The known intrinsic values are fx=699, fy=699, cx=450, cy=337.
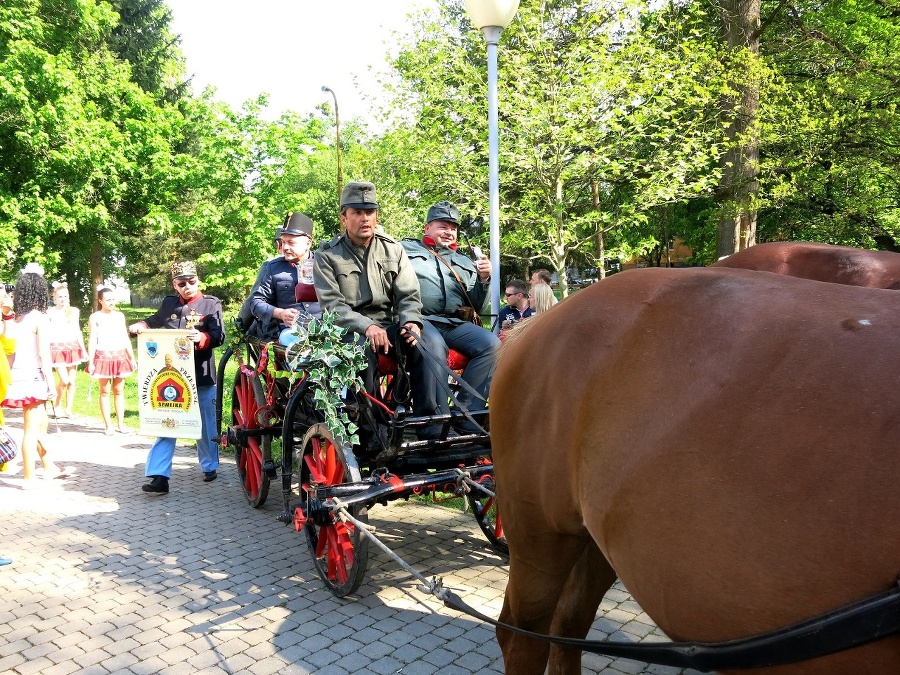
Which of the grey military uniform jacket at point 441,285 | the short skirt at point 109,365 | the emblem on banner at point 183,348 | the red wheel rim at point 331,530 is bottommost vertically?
the red wheel rim at point 331,530

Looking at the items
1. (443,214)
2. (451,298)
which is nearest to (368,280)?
(451,298)

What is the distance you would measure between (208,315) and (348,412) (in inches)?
116

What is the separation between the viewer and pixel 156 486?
640 cm

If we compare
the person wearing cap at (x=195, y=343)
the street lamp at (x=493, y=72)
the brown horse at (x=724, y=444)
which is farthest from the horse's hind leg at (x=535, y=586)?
the person wearing cap at (x=195, y=343)

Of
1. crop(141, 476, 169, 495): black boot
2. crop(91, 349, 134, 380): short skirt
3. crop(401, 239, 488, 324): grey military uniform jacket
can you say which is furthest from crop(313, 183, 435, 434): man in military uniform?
crop(91, 349, 134, 380): short skirt

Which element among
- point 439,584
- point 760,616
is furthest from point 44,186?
point 760,616

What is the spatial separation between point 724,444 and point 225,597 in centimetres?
347

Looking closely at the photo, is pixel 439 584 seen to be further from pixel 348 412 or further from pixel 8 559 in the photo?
pixel 8 559

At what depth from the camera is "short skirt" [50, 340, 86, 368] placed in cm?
986

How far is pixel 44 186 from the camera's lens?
17.6 meters

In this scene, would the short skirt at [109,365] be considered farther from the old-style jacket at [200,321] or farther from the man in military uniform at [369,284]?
the man in military uniform at [369,284]

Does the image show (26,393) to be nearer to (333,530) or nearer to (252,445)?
(252,445)

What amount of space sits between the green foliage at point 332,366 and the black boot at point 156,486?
119 inches

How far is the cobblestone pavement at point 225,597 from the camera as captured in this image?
347 centimetres
